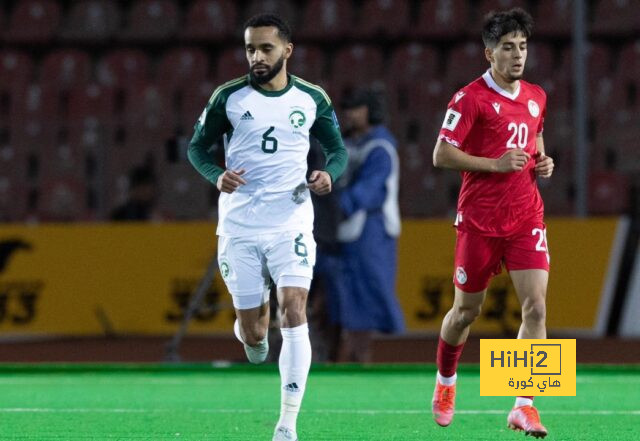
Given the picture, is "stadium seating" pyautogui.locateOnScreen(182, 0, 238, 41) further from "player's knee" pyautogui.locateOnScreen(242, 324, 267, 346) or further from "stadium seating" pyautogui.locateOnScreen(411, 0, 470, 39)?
"player's knee" pyautogui.locateOnScreen(242, 324, 267, 346)

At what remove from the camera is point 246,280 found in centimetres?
674

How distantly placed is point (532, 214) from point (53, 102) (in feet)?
40.4

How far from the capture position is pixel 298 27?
1881cm

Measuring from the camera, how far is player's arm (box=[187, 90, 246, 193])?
21.5 ft

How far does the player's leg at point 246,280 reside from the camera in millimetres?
6707

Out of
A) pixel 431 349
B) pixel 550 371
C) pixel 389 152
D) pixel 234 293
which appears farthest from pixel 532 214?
pixel 431 349

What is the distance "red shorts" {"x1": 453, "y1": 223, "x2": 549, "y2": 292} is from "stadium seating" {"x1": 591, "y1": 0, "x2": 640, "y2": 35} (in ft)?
38.9

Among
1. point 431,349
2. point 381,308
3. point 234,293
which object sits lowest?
point 431,349

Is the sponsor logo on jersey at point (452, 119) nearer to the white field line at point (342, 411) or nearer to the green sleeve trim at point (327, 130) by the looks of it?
the green sleeve trim at point (327, 130)

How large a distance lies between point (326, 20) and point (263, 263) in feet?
40.6

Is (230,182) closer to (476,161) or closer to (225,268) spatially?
(225,268)

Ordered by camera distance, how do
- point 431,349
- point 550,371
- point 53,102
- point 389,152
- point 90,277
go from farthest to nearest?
point 53,102, point 90,277, point 431,349, point 389,152, point 550,371

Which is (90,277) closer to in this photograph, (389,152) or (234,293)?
(389,152)

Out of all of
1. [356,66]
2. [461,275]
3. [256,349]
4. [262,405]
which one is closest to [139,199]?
[356,66]
